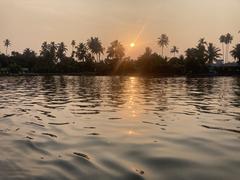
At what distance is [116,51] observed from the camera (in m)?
155

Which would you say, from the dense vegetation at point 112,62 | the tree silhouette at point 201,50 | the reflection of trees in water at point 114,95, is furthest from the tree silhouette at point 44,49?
the reflection of trees in water at point 114,95

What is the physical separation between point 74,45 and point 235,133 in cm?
17117

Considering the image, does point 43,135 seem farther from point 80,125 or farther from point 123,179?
point 123,179

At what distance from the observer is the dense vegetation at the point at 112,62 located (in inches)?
5363

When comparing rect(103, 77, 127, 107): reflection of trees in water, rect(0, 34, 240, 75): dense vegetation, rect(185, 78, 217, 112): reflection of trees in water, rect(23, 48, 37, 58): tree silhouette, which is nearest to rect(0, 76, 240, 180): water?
rect(185, 78, 217, 112): reflection of trees in water

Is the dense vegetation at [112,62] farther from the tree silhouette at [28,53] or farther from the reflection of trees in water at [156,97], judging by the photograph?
the reflection of trees in water at [156,97]

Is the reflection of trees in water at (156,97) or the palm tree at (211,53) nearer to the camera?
the reflection of trees in water at (156,97)

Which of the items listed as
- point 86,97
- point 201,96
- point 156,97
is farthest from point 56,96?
point 201,96

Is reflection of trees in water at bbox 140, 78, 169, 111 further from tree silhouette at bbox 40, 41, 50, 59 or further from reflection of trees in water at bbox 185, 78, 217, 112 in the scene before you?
tree silhouette at bbox 40, 41, 50, 59

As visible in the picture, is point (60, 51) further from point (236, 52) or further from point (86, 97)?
point (86, 97)


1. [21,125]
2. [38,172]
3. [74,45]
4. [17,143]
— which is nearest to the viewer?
[38,172]

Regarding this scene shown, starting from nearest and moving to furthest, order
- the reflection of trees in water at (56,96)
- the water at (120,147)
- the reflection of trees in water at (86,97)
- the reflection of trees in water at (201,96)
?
the water at (120,147)
the reflection of trees in water at (201,96)
the reflection of trees in water at (86,97)
the reflection of trees in water at (56,96)

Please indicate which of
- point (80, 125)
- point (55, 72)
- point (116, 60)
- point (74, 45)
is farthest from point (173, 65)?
point (80, 125)

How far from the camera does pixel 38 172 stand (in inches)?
299
